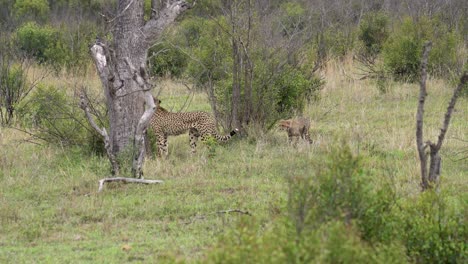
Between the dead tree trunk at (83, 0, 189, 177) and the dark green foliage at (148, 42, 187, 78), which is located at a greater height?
the dead tree trunk at (83, 0, 189, 177)

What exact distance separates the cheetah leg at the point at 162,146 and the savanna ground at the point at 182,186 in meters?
0.18

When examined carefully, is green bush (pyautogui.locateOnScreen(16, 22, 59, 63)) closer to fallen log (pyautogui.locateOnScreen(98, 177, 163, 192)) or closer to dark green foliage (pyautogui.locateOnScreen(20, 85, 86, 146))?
dark green foliage (pyautogui.locateOnScreen(20, 85, 86, 146))

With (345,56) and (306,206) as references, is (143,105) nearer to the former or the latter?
(306,206)

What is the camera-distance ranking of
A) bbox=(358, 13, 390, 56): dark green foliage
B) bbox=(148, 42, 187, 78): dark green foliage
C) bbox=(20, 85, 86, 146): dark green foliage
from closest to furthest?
bbox=(20, 85, 86, 146): dark green foliage, bbox=(148, 42, 187, 78): dark green foliage, bbox=(358, 13, 390, 56): dark green foliage

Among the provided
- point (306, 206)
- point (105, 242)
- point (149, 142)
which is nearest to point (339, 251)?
point (306, 206)

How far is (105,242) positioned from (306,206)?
8.84 ft

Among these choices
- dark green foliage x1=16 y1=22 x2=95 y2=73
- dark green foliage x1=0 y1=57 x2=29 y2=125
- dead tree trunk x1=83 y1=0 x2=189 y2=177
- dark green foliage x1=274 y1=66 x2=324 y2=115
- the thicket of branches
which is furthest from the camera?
dark green foliage x1=16 y1=22 x2=95 y2=73

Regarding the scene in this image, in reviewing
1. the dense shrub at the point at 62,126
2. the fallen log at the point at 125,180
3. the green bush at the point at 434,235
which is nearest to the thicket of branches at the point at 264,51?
the dense shrub at the point at 62,126

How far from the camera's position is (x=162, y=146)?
39.4ft

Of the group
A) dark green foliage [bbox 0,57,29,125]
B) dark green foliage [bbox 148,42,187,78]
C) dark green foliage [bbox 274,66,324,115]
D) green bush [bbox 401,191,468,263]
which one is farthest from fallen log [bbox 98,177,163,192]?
dark green foliage [bbox 148,42,187,78]

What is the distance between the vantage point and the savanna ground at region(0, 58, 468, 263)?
717 cm

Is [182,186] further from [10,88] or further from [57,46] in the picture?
[57,46]

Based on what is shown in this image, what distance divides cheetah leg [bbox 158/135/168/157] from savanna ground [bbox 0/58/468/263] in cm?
18

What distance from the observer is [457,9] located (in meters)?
23.8
